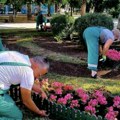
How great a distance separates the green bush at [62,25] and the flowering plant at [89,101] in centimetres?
1379

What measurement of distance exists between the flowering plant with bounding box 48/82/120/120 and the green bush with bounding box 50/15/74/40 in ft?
45.2

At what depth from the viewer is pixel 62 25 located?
68.9 feet

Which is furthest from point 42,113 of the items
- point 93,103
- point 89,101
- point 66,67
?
point 66,67

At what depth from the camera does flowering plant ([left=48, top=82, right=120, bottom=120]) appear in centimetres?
638

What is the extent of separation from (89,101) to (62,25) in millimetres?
14552

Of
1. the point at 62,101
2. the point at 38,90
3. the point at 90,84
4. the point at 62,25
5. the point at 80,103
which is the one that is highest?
the point at 38,90

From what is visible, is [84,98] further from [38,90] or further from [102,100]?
[38,90]

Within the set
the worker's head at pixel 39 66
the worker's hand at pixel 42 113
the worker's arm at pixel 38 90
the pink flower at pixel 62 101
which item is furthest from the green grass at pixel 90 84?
the worker's head at pixel 39 66

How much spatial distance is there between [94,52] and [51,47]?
25.0 ft

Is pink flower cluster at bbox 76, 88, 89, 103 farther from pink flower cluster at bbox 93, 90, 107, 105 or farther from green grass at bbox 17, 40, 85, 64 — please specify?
green grass at bbox 17, 40, 85, 64

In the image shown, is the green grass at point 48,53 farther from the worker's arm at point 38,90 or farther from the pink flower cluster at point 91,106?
the worker's arm at point 38,90

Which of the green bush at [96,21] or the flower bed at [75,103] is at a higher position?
the green bush at [96,21]

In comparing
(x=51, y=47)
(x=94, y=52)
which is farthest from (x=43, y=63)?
(x=51, y=47)

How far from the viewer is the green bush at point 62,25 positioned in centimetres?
2083
